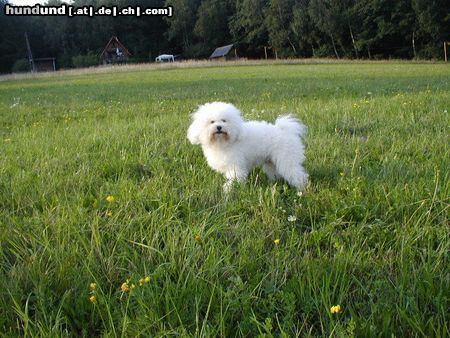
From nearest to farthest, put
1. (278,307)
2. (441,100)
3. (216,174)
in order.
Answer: (278,307) < (216,174) < (441,100)

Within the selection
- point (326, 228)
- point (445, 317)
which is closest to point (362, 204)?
point (326, 228)

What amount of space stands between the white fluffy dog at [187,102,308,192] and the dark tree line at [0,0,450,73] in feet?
166

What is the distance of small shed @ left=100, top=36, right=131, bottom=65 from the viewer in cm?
7256

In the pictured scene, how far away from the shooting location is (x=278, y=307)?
5.31ft

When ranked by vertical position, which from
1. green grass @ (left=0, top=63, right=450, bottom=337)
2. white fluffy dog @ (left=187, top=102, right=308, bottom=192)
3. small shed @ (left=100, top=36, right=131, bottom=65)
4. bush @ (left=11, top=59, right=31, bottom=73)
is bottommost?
green grass @ (left=0, top=63, right=450, bottom=337)

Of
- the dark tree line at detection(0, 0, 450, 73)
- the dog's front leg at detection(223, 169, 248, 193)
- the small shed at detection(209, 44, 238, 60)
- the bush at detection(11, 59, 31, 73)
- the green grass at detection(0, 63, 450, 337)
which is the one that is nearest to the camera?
the green grass at detection(0, 63, 450, 337)

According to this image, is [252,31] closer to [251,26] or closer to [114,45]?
[251,26]

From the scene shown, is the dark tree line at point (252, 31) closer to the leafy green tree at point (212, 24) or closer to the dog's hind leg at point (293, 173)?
the leafy green tree at point (212, 24)

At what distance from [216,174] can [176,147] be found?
1041mm

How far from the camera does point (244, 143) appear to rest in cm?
376

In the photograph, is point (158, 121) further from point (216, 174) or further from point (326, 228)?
point (326, 228)

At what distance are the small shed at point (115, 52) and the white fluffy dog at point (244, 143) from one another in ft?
241

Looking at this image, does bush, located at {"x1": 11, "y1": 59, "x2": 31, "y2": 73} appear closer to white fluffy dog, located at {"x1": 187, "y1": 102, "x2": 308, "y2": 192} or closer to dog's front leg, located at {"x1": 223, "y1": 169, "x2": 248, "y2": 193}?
white fluffy dog, located at {"x1": 187, "y1": 102, "x2": 308, "y2": 192}

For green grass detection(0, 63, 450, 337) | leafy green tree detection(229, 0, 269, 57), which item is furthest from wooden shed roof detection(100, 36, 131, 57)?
green grass detection(0, 63, 450, 337)
